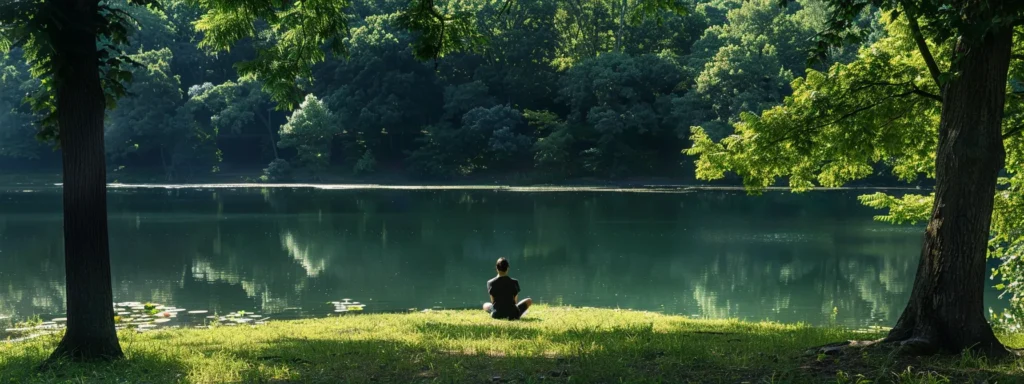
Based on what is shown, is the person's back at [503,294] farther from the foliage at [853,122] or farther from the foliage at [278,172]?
the foliage at [278,172]

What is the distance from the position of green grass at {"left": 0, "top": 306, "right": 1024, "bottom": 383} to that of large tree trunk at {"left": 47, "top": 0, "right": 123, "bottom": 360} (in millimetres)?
327

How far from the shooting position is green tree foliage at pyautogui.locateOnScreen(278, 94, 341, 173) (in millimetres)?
64938

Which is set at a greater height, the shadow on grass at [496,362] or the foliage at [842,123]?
the foliage at [842,123]

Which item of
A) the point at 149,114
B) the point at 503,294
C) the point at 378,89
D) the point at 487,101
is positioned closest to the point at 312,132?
the point at 378,89

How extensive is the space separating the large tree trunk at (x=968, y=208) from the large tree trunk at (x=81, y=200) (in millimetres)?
6763

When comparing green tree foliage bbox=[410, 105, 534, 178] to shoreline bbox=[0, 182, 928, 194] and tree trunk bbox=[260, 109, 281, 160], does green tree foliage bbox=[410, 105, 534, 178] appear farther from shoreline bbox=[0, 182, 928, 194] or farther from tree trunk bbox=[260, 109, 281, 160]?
tree trunk bbox=[260, 109, 281, 160]

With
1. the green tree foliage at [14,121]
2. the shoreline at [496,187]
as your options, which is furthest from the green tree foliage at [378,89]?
the green tree foliage at [14,121]

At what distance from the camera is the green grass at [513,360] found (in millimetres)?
6855

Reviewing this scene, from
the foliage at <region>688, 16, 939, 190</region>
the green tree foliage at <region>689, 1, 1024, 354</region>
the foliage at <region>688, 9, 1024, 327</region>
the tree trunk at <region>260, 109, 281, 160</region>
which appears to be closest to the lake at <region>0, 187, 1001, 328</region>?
the green tree foliage at <region>689, 1, 1024, 354</region>

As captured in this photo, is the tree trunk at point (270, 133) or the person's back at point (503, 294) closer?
the person's back at point (503, 294)

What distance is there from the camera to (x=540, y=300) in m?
20.5

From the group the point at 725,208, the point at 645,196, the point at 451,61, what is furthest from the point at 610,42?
the point at 725,208

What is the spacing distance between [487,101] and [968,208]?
2320 inches

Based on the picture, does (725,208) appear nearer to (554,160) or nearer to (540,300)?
(554,160)
